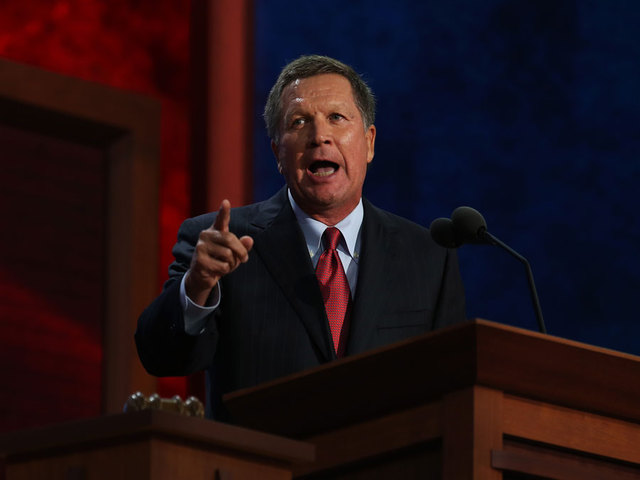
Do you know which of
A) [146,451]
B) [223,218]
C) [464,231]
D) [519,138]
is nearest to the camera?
[146,451]

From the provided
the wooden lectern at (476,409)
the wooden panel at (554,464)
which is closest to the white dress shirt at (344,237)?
the wooden lectern at (476,409)

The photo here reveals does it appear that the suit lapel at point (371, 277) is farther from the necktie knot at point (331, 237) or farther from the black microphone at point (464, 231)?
the black microphone at point (464, 231)

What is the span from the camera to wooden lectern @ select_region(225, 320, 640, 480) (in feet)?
4.14

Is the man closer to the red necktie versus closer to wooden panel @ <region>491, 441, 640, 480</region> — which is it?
the red necktie

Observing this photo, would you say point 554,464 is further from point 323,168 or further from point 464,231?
point 323,168

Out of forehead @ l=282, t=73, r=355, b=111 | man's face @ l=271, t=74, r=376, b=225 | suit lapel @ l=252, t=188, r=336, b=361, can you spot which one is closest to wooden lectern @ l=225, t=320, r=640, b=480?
suit lapel @ l=252, t=188, r=336, b=361

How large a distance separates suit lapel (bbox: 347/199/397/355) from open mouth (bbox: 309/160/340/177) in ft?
0.29

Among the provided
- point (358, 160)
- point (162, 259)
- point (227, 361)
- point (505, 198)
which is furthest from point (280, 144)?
point (162, 259)

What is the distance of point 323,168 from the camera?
211cm

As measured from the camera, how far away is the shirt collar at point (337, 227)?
202cm

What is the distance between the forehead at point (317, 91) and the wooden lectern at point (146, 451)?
101cm

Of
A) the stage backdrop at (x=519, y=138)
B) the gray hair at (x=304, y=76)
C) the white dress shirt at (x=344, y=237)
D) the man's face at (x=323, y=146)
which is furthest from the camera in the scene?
the stage backdrop at (x=519, y=138)

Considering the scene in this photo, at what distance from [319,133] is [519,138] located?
139cm

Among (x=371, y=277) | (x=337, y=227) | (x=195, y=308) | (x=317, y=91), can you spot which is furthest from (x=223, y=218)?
(x=317, y=91)
